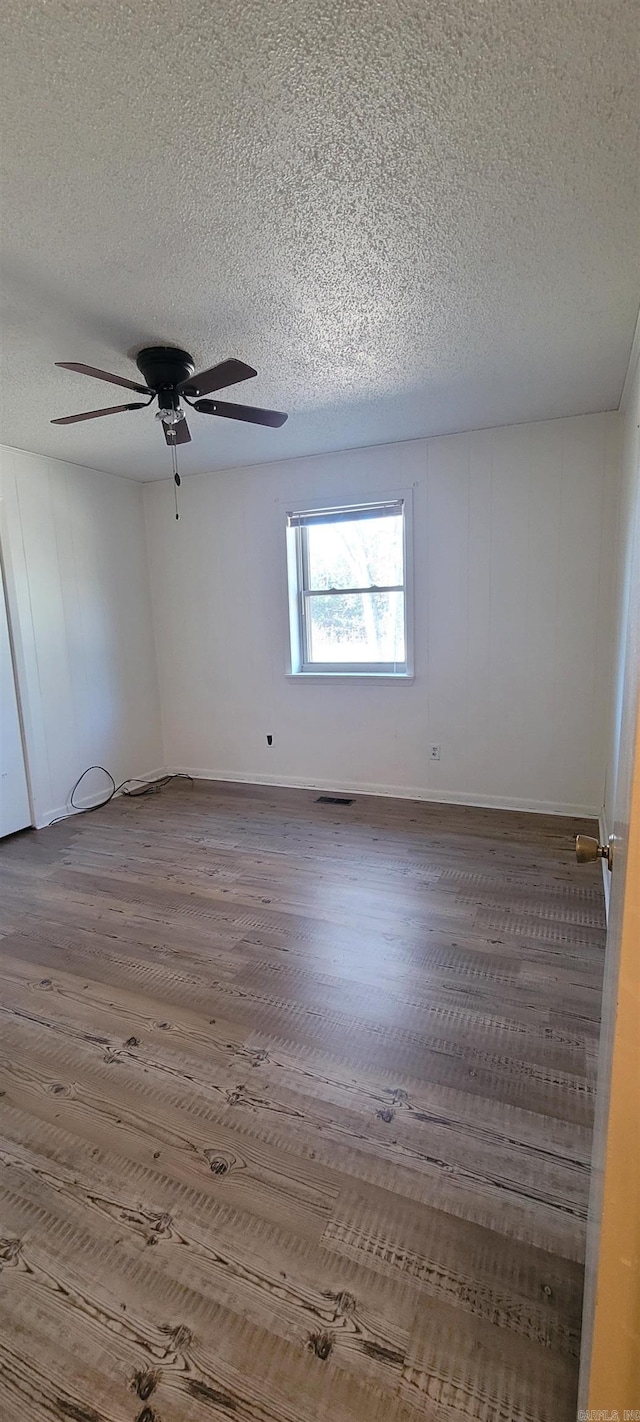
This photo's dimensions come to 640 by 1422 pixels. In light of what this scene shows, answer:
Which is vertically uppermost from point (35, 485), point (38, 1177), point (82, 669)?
point (35, 485)

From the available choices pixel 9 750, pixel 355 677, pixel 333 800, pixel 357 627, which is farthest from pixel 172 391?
pixel 333 800

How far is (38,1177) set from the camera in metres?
1.42

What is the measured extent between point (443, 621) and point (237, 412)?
205 centimetres

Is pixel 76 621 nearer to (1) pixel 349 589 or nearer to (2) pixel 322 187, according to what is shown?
(1) pixel 349 589

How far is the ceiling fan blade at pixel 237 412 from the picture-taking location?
2322mm

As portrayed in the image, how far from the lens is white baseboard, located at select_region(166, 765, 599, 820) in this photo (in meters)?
3.75

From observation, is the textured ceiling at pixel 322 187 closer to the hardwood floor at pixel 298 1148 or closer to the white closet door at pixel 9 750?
the white closet door at pixel 9 750

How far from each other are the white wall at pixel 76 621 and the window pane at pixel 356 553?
1.58 metres

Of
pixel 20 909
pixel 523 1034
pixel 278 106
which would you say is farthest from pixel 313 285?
pixel 20 909

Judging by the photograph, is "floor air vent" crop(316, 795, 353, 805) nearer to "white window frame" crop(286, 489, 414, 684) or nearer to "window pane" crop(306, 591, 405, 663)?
"white window frame" crop(286, 489, 414, 684)

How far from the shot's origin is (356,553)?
4.16m

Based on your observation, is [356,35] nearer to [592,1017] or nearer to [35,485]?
[592,1017]

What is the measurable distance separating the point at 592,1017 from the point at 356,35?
2615 mm

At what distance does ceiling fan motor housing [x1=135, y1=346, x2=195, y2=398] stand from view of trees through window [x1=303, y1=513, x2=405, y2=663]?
1896 millimetres
